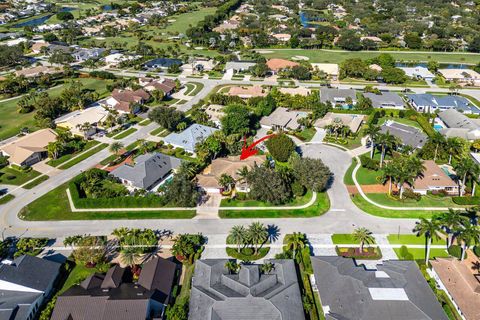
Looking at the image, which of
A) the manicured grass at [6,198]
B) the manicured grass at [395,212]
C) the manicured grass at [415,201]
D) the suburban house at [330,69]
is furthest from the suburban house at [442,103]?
the manicured grass at [6,198]

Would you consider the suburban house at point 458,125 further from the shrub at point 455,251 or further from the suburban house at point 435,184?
the shrub at point 455,251

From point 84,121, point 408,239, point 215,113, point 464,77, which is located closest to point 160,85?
point 215,113

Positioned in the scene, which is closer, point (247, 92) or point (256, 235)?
point (256, 235)

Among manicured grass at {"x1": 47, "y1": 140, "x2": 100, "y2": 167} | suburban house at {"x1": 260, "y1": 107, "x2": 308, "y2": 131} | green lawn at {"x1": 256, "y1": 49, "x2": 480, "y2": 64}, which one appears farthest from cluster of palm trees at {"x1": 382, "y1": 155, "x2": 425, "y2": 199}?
green lawn at {"x1": 256, "y1": 49, "x2": 480, "y2": 64}

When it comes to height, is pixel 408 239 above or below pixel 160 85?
above

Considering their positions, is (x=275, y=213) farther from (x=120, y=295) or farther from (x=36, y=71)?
(x=36, y=71)

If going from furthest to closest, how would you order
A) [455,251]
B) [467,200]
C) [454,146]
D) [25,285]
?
[454,146] → [467,200] → [455,251] → [25,285]

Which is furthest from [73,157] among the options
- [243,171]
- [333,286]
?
[333,286]
